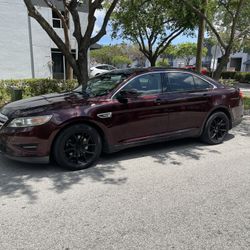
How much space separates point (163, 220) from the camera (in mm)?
3133

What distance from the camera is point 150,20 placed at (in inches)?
658

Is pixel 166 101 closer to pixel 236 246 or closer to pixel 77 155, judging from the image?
pixel 77 155

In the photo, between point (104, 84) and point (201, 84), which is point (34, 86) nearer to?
point (104, 84)

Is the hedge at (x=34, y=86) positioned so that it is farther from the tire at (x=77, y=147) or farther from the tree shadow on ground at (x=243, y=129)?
the tire at (x=77, y=147)

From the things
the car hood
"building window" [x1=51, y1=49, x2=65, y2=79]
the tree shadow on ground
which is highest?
"building window" [x1=51, y1=49, x2=65, y2=79]

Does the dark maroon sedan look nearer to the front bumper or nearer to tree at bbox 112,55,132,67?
the front bumper

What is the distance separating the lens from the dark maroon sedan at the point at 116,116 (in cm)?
426

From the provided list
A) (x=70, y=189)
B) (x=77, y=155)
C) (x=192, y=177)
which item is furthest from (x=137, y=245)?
(x=77, y=155)

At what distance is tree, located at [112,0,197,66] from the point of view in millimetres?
14681

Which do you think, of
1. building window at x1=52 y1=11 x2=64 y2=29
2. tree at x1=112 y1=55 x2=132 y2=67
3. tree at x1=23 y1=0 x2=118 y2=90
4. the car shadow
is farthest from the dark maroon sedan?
tree at x1=112 y1=55 x2=132 y2=67

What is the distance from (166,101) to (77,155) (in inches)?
73.6

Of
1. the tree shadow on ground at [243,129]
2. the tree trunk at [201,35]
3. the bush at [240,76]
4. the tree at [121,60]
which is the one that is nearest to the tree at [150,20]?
the tree trunk at [201,35]

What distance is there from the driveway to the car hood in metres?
0.90

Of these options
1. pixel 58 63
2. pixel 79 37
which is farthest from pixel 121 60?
pixel 79 37
